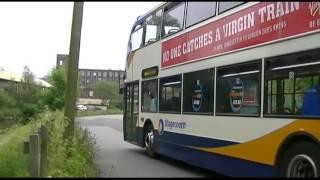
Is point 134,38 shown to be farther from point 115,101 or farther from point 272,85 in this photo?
point 115,101

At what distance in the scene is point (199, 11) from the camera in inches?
478

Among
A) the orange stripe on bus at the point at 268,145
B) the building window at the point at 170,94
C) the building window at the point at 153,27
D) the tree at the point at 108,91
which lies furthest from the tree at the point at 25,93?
the tree at the point at 108,91

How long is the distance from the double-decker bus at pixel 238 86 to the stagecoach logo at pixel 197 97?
0.8 inches

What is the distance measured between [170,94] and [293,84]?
5872 mm

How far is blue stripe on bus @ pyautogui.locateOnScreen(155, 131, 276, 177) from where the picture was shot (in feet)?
30.4

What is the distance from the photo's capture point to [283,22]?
8.61m

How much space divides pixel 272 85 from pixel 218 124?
2.14 m

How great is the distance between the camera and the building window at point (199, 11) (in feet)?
37.4

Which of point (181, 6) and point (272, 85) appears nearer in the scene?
point (272, 85)

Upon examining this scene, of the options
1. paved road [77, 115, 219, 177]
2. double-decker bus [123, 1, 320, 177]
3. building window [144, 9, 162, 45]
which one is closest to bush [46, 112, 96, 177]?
paved road [77, 115, 219, 177]

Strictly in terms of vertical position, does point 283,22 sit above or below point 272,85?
above

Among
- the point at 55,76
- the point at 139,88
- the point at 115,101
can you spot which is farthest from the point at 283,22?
the point at 115,101

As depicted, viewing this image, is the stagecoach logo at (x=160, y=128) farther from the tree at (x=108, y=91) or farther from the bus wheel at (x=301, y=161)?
the tree at (x=108, y=91)

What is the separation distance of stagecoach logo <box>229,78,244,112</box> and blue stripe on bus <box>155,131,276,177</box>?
690 mm
